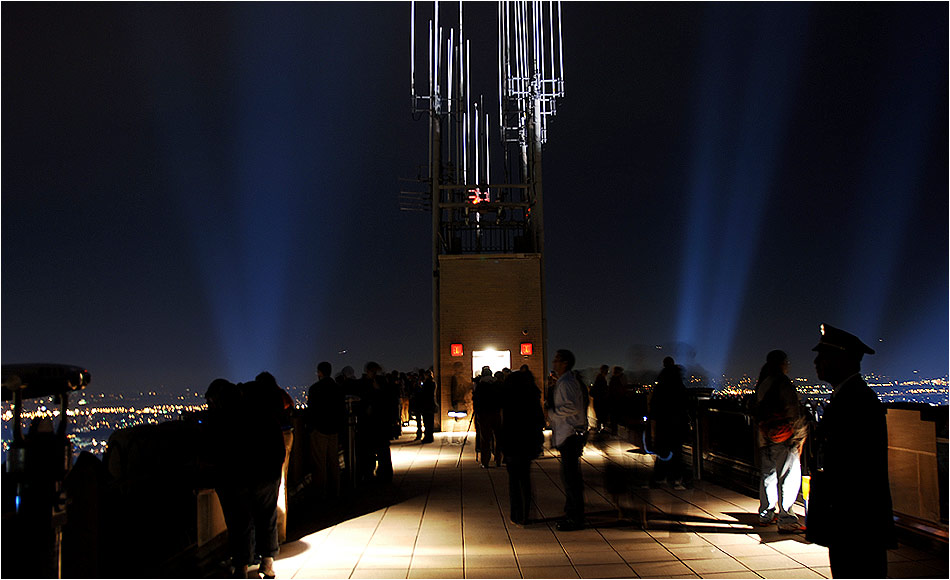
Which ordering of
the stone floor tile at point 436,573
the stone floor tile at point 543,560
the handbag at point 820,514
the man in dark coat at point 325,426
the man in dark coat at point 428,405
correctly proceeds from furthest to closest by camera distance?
the man in dark coat at point 428,405
the man in dark coat at point 325,426
the stone floor tile at point 543,560
the stone floor tile at point 436,573
the handbag at point 820,514

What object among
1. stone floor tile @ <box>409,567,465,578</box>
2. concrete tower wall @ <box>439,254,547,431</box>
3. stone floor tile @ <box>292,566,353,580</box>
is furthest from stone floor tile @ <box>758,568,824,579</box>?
concrete tower wall @ <box>439,254,547,431</box>

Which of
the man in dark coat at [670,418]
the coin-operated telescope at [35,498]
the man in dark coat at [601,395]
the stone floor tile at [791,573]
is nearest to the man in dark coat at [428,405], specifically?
the man in dark coat at [601,395]

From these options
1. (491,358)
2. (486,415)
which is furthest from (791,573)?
(491,358)

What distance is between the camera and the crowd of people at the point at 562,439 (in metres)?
4.21

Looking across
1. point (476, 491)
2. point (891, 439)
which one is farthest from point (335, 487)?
point (891, 439)

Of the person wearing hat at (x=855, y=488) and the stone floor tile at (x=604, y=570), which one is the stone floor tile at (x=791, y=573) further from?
the person wearing hat at (x=855, y=488)

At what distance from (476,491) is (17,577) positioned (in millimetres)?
7969

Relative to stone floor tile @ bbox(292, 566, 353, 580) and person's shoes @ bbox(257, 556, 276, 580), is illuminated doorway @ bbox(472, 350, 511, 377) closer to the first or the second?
A: stone floor tile @ bbox(292, 566, 353, 580)

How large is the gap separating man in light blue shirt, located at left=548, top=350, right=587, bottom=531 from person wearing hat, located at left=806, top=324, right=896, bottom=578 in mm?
3932

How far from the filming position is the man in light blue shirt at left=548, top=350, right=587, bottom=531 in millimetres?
8242

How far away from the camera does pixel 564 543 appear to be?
301 inches

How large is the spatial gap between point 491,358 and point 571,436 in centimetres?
1555

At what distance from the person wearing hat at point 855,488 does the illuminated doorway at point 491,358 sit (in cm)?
1936

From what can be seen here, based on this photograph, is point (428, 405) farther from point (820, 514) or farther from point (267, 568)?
point (820, 514)
